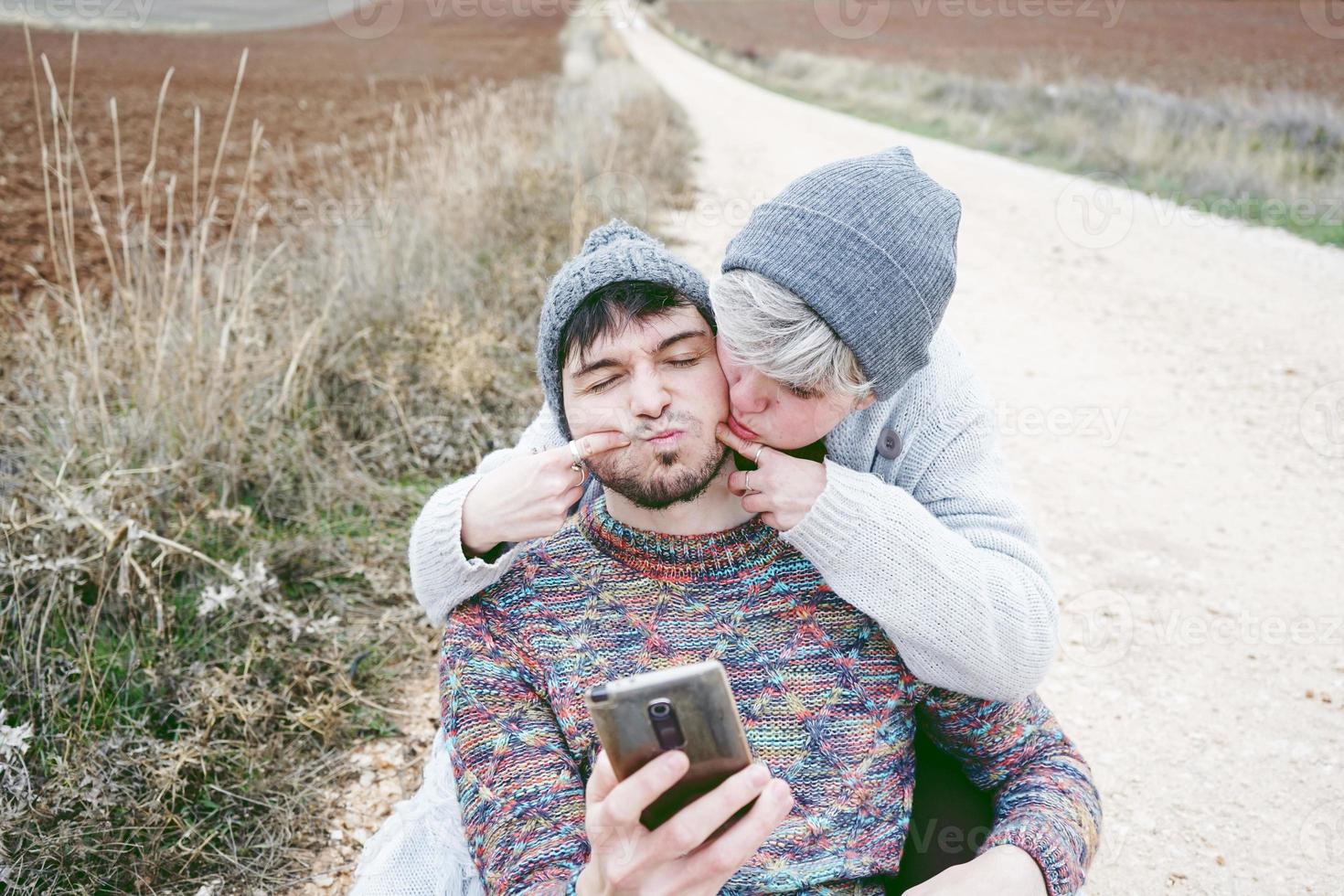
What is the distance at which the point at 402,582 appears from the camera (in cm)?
365

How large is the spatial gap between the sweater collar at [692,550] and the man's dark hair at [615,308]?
17.3 inches

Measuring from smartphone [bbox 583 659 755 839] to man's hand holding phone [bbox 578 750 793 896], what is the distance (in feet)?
0.06

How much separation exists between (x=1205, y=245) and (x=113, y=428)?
8.42 meters

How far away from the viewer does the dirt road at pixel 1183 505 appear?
9.46 ft

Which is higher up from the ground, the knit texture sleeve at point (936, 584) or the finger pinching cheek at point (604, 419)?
the finger pinching cheek at point (604, 419)

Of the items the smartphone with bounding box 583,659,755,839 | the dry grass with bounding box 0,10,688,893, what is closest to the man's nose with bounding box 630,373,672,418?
the smartphone with bounding box 583,659,755,839

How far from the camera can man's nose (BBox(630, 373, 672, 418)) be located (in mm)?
1997

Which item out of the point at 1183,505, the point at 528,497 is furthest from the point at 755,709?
the point at 1183,505

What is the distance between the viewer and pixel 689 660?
1987mm

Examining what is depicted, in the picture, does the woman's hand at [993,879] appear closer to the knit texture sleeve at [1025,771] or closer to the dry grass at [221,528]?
the knit texture sleeve at [1025,771]

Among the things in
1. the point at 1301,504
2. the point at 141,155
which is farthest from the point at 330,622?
the point at 141,155

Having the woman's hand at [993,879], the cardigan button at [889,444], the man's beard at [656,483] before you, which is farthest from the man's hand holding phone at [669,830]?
the cardigan button at [889,444]

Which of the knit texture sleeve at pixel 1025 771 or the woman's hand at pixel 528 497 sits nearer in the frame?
the knit texture sleeve at pixel 1025 771

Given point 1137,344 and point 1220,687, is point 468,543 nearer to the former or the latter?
point 1220,687
